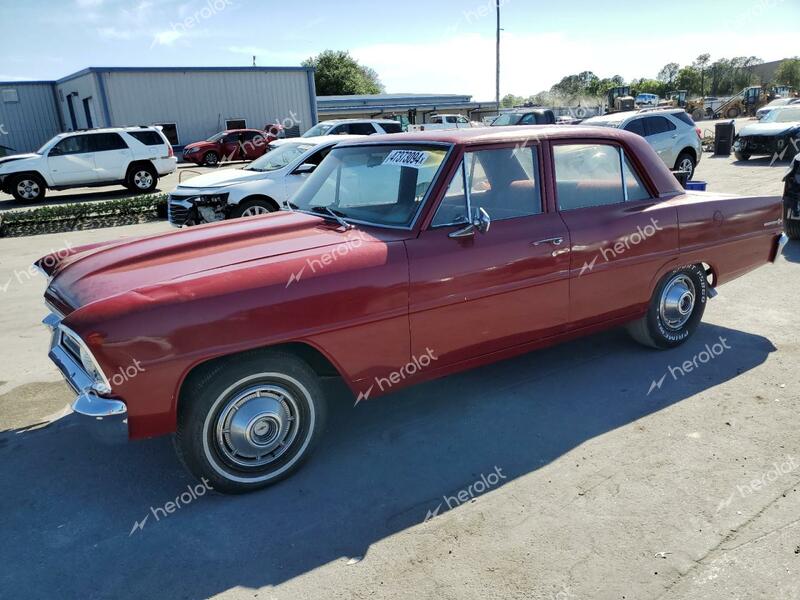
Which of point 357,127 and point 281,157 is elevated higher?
point 357,127

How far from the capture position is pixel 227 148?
88.7 ft

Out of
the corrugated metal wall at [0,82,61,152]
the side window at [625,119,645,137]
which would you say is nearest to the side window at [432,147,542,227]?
the side window at [625,119,645,137]

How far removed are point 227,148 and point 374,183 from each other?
2491 centimetres

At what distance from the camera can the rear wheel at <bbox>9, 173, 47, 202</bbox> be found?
16.5 metres

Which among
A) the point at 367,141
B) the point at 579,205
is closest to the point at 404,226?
the point at 367,141

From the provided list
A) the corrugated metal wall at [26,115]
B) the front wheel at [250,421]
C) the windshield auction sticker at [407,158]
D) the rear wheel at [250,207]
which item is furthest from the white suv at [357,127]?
the corrugated metal wall at [26,115]

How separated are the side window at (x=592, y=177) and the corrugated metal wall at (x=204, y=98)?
94.5 ft

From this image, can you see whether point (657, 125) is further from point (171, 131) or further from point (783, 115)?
point (171, 131)

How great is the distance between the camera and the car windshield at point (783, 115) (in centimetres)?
1877

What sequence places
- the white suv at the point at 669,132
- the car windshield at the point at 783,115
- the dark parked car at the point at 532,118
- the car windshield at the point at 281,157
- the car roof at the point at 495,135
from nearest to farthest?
the car roof at the point at 495,135, the car windshield at the point at 281,157, the white suv at the point at 669,132, the car windshield at the point at 783,115, the dark parked car at the point at 532,118

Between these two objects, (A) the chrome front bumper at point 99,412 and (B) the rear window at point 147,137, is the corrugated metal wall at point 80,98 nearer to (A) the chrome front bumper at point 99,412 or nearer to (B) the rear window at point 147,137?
(B) the rear window at point 147,137

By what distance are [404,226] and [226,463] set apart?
1643 millimetres

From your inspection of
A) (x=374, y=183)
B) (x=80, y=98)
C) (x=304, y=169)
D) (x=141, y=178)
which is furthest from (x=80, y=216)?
(x=80, y=98)

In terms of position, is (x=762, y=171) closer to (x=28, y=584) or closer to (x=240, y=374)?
(x=240, y=374)
